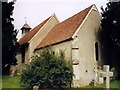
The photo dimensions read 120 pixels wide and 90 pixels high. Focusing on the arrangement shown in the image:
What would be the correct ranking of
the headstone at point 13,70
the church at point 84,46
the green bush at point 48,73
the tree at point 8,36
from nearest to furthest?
1. the green bush at point 48,73
2. the church at point 84,46
3. the tree at point 8,36
4. the headstone at point 13,70

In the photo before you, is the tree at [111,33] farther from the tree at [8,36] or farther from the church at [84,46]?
the tree at [8,36]

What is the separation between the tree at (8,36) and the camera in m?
26.8

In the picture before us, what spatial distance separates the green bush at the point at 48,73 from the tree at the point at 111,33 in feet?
17.3

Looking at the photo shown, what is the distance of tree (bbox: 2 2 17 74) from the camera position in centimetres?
2680

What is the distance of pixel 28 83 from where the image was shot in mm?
22719

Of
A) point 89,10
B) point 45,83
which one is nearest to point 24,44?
point 89,10

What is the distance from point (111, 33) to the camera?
84.7 ft

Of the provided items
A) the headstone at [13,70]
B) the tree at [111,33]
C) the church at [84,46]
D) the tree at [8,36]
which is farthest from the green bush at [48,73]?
the headstone at [13,70]

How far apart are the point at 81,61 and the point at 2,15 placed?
9.38m

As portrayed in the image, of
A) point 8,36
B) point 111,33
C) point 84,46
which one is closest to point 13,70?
point 8,36

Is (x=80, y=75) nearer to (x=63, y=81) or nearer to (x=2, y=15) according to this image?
(x=63, y=81)

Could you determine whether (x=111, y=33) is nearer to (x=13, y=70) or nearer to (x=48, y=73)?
(x=48, y=73)

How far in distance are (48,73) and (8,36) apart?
Result: 7.26 metres

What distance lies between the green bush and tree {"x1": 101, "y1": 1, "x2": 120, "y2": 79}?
5.26 metres
